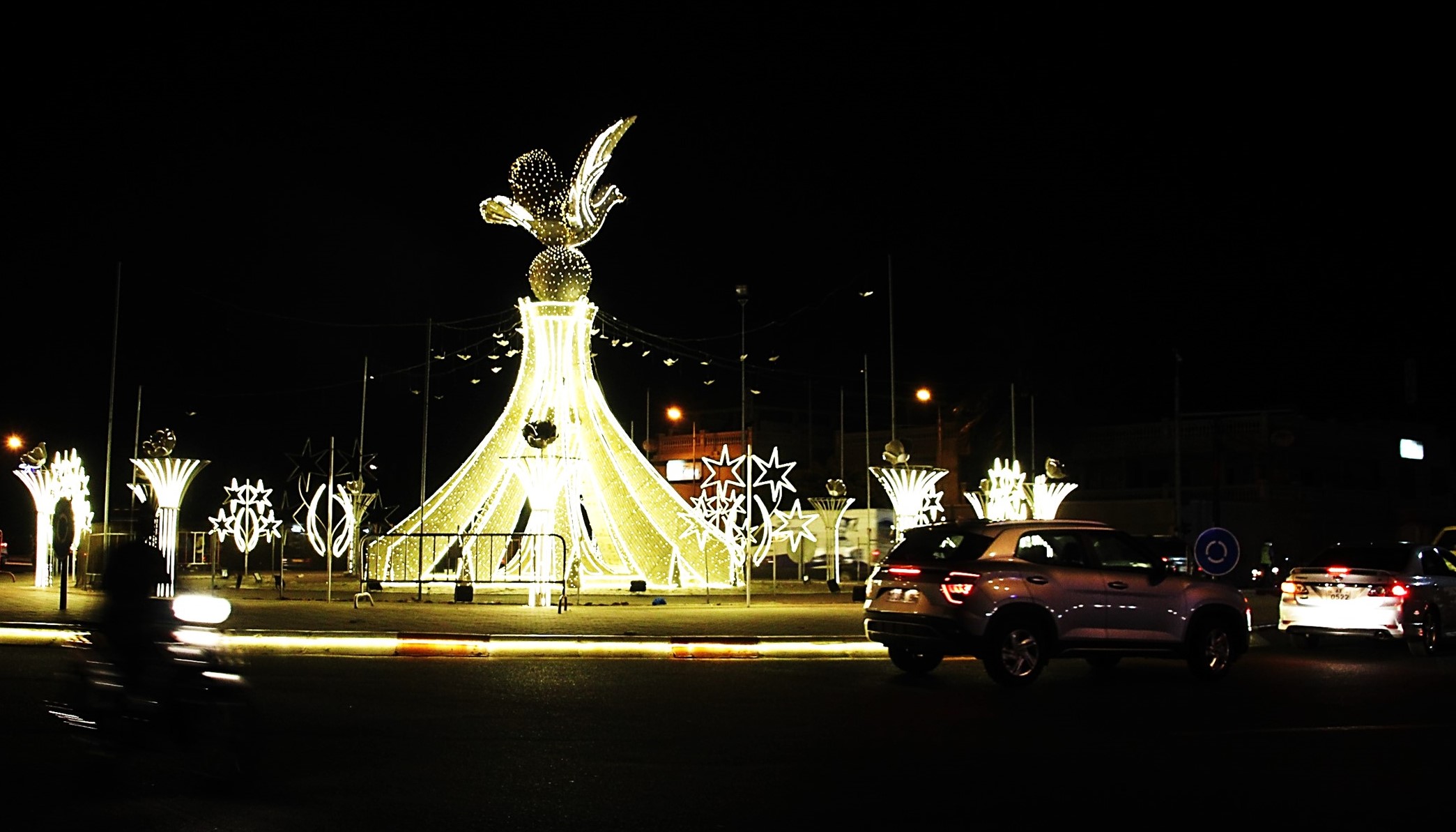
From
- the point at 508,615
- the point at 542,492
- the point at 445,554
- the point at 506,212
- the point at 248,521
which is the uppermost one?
the point at 506,212

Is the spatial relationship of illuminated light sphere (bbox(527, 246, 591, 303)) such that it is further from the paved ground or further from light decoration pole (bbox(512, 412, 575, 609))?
the paved ground

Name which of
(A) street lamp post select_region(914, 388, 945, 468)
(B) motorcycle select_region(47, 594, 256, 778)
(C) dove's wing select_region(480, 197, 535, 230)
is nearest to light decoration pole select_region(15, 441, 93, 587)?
(C) dove's wing select_region(480, 197, 535, 230)

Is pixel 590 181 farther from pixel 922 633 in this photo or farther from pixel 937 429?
pixel 937 429

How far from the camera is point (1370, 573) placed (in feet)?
57.0

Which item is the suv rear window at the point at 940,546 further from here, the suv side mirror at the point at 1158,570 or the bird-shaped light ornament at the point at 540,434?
the bird-shaped light ornament at the point at 540,434

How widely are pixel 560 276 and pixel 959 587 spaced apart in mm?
17191

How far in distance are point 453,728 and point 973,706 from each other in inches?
169

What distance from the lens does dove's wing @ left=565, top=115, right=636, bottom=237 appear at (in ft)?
93.9

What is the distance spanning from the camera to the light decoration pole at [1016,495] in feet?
113

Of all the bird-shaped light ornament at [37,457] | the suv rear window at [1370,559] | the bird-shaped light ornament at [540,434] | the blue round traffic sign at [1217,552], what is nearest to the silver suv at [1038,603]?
the suv rear window at [1370,559]

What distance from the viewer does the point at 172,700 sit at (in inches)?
332

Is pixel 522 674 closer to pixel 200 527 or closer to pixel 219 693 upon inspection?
pixel 219 693

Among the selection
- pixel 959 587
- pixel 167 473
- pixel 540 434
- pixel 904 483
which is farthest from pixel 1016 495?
pixel 959 587

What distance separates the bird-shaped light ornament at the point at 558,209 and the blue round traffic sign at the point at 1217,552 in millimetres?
13976
